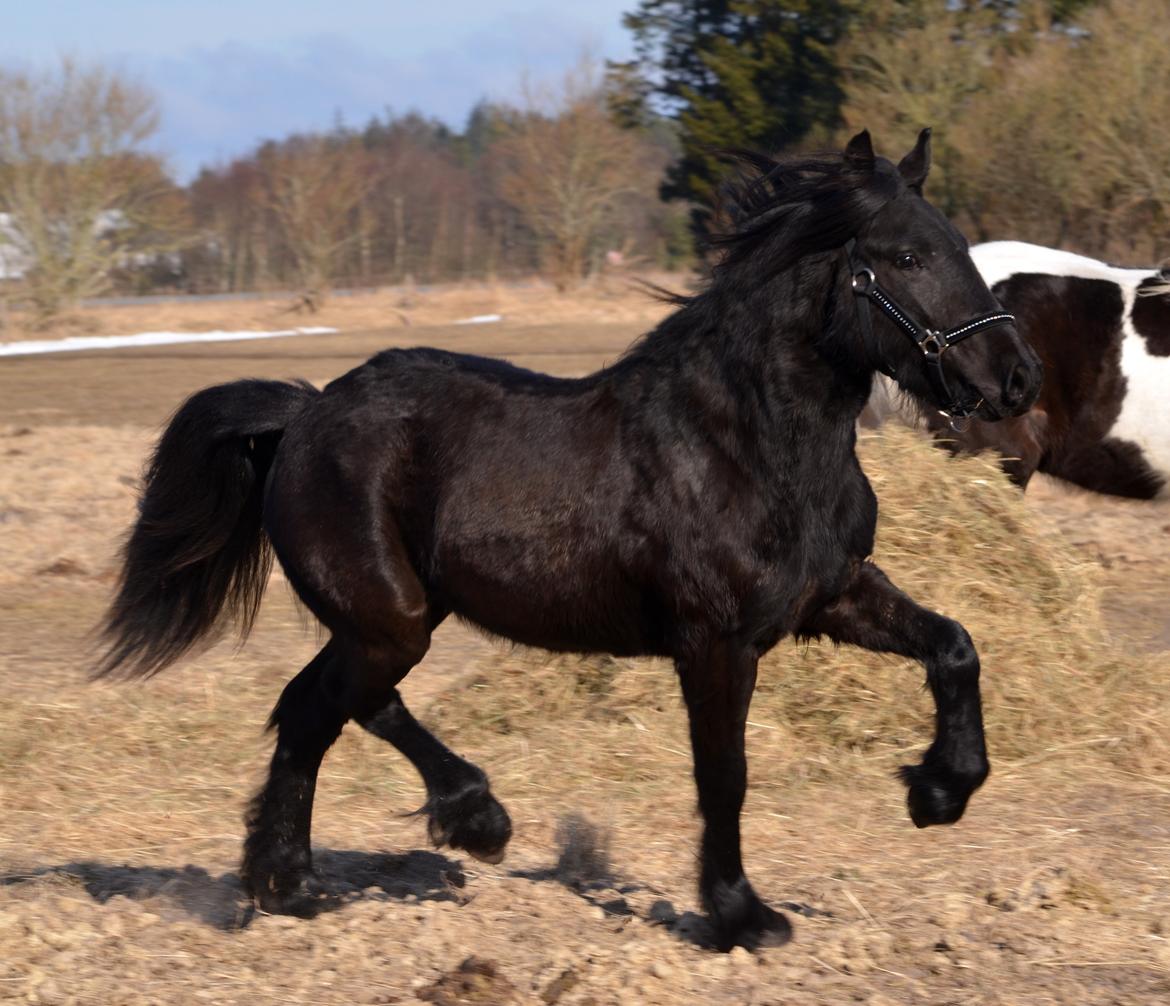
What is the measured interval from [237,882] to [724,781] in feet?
5.05

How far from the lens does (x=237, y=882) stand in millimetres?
4438

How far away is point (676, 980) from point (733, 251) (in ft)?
5.75

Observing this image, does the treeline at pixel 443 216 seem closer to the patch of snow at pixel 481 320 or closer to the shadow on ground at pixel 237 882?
the patch of snow at pixel 481 320

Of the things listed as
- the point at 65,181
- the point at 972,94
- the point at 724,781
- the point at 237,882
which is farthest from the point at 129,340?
the point at 724,781

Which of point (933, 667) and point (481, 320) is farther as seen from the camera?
point (481, 320)

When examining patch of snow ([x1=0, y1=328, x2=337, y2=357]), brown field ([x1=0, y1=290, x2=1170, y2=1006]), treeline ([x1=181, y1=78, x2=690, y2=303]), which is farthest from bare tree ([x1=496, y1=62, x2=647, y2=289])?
brown field ([x1=0, y1=290, x2=1170, y2=1006])

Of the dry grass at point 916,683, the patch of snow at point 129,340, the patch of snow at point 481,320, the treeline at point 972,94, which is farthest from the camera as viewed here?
the patch of snow at point 481,320

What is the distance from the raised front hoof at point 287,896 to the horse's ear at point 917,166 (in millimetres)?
2379

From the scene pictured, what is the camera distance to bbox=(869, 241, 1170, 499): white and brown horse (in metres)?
7.13

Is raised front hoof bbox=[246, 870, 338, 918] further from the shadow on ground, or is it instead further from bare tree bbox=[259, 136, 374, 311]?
bare tree bbox=[259, 136, 374, 311]

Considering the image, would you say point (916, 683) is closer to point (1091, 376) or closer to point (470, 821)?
point (1091, 376)

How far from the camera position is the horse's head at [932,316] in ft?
11.6

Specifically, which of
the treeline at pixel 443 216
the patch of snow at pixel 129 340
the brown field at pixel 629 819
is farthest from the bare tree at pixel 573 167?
the brown field at pixel 629 819

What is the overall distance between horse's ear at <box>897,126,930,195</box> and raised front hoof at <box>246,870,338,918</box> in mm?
2379
